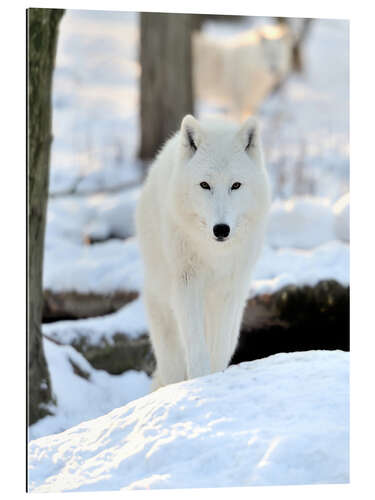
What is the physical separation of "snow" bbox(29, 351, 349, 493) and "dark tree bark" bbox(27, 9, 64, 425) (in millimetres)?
1004

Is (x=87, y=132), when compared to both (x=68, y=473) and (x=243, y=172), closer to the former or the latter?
(x=243, y=172)

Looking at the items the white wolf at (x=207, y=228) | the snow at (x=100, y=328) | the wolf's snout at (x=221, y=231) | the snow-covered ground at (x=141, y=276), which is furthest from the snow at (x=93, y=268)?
the wolf's snout at (x=221, y=231)

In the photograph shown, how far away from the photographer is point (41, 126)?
14.1ft

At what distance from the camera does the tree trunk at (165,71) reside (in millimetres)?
7801

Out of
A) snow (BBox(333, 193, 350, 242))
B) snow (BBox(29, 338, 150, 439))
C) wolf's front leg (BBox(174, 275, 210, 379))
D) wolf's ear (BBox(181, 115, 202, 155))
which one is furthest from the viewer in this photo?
snow (BBox(333, 193, 350, 242))

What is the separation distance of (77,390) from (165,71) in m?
4.16

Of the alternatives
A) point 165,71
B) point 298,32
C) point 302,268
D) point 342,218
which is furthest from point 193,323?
point 165,71

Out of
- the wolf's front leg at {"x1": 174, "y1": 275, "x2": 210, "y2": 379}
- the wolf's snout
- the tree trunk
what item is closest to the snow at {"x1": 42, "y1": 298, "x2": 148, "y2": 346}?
the wolf's front leg at {"x1": 174, "y1": 275, "x2": 210, "y2": 379}

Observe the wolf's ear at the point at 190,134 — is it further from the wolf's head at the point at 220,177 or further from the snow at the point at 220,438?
the snow at the point at 220,438

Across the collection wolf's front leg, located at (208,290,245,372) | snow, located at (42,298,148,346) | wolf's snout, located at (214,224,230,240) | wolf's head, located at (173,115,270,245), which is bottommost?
snow, located at (42,298,148,346)

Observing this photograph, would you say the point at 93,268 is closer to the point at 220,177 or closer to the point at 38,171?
the point at 38,171

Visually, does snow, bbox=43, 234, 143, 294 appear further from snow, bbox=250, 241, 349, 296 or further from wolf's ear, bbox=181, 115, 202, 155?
wolf's ear, bbox=181, 115, 202, 155

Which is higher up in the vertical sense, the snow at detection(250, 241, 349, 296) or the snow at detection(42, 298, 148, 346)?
the snow at detection(250, 241, 349, 296)

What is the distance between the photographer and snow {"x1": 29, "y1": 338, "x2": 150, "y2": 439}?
4484mm
